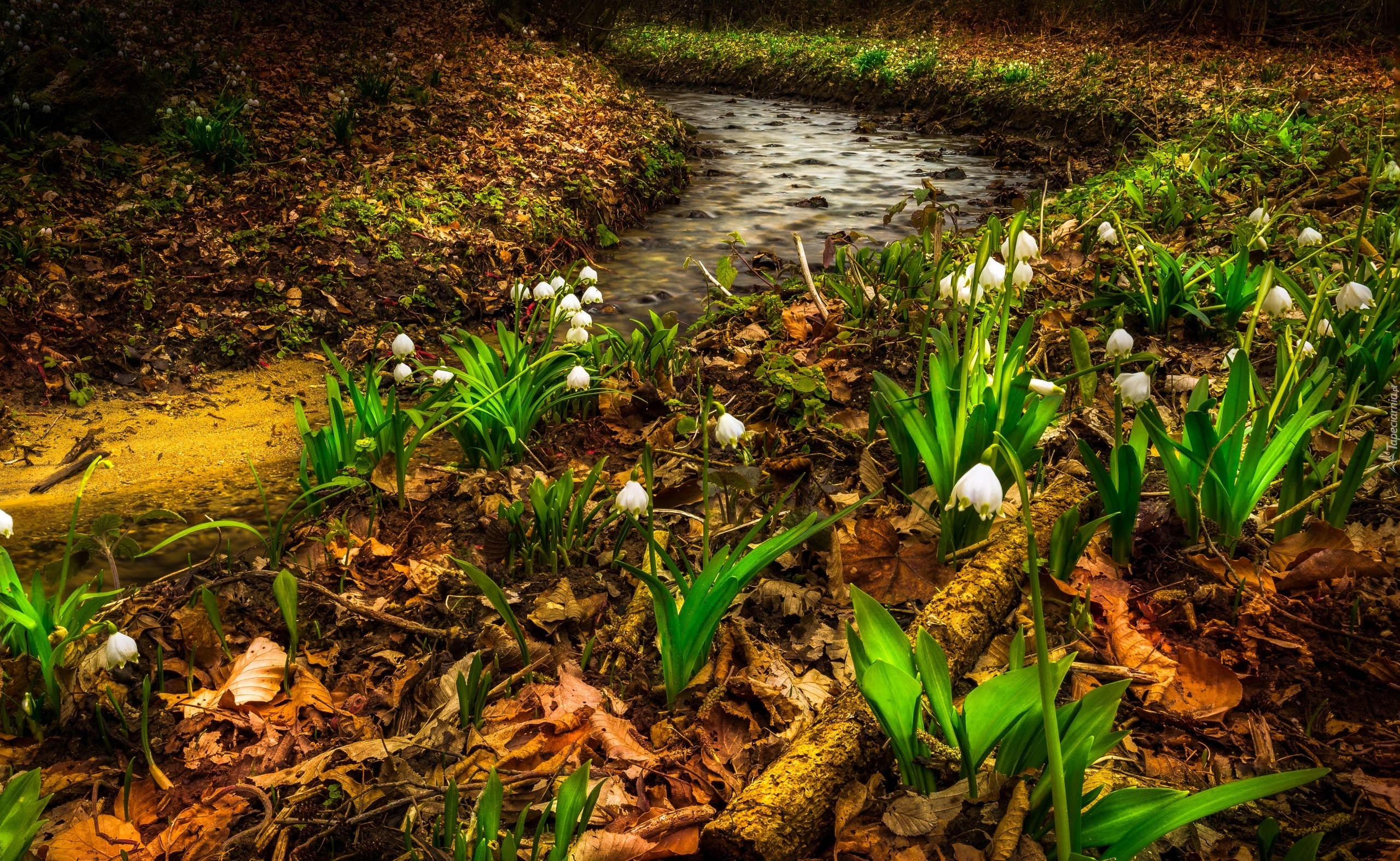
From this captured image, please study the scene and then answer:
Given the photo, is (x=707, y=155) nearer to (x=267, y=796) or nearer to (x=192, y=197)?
(x=192, y=197)

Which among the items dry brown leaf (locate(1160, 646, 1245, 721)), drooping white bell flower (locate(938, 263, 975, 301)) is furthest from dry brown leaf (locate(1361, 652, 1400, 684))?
drooping white bell flower (locate(938, 263, 975, 301))

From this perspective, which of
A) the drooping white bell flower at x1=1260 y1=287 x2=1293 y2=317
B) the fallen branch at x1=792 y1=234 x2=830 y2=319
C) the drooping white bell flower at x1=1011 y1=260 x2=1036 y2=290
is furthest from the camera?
the fallen branch at x1=792 y1=234 x2=830 y2=319

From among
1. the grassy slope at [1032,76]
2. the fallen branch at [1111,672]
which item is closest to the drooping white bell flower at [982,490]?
the fallen branch at [1111,672]

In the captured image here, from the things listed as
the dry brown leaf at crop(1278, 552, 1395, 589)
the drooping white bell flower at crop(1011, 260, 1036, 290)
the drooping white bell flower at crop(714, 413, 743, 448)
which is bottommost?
the dry brown leaf at crop(1278, 552, 1395, 589)

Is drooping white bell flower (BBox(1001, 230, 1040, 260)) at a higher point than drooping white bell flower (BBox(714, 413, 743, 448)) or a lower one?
higher

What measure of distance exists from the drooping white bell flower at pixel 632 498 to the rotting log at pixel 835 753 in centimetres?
72

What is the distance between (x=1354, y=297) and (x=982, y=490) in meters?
1.59

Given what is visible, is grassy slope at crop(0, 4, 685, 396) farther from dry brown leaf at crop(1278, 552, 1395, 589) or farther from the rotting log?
dry brown leaf at crop(1278, 552, 1395, 589)

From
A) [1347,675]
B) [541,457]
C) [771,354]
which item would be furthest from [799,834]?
[771,354]

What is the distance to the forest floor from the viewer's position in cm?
165

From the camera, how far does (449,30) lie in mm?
9953

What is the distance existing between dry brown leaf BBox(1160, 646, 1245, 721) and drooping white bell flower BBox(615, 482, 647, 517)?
121 cm

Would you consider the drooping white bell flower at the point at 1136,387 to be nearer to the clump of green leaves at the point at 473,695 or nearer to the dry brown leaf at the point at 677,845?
the dry brown leaf at the point at 677,845

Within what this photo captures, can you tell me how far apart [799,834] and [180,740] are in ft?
4.69
